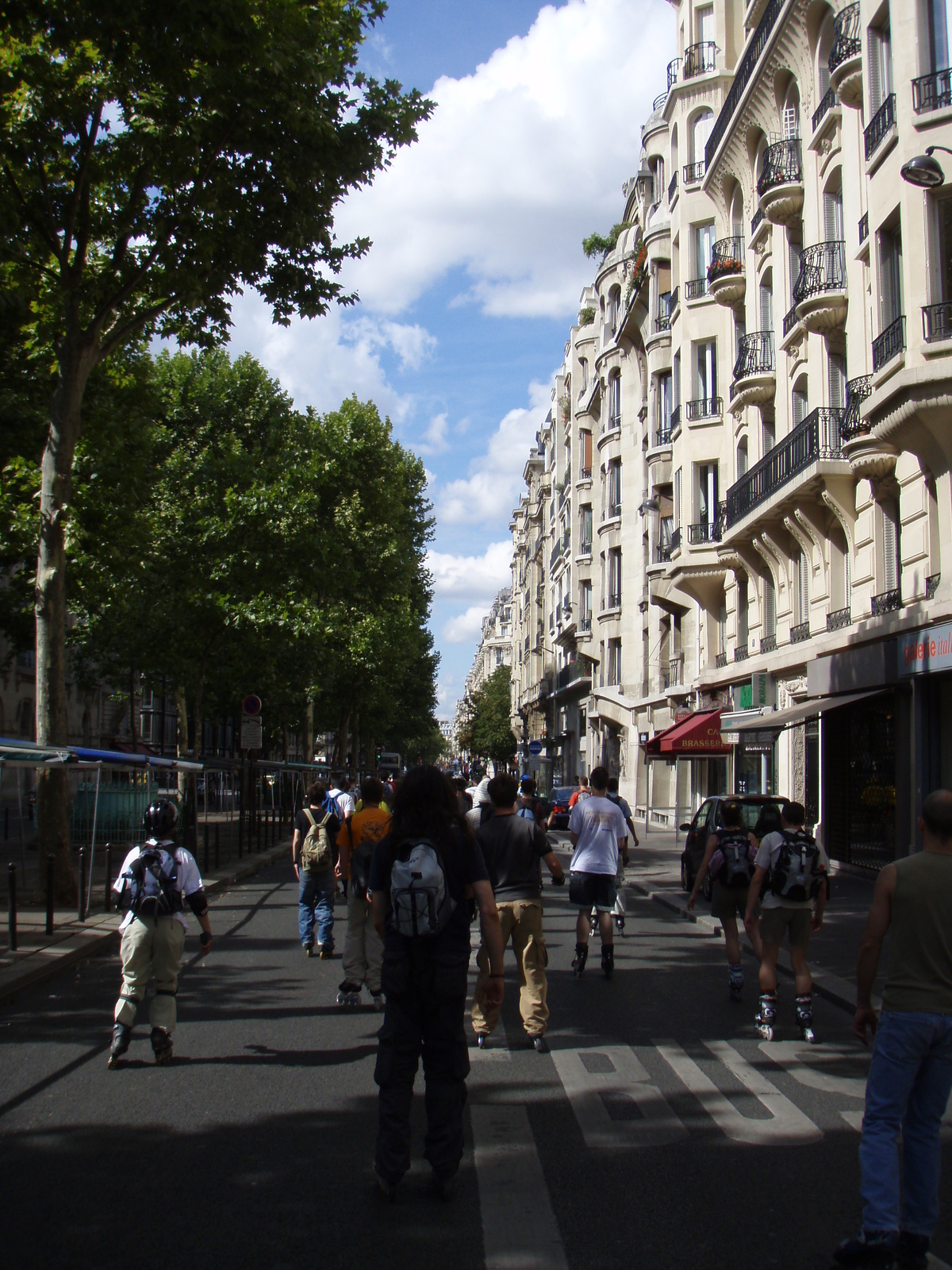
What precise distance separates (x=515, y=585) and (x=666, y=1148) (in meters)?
115

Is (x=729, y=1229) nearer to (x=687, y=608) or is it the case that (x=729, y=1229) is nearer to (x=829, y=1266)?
(x=829, y=1266)

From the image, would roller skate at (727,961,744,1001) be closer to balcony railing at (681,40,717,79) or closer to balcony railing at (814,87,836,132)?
balcony railing at (814,87,836,132)

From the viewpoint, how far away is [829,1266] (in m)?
4.17

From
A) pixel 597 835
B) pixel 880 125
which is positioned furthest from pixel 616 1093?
pixel 880 125

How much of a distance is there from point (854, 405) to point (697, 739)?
439 inches

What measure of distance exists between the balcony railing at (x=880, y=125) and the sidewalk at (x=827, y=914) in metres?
11.0

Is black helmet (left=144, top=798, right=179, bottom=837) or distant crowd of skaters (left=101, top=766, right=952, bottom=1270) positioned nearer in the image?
distant crowd of skaters (left=101, top=766, right=952, bottom=1270)

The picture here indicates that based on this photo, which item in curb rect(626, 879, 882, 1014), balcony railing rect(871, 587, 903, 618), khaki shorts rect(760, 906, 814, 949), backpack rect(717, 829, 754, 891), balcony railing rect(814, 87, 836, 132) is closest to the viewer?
khaki shorts rect(760, 906, 814, 949)

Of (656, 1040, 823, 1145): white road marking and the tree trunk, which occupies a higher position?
the tree trunk

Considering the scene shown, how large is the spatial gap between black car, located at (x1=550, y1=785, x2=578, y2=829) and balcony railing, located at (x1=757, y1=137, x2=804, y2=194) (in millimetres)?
17762

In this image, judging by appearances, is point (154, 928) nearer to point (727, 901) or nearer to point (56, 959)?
point (56, 959)

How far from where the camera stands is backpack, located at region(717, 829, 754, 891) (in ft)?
31.2

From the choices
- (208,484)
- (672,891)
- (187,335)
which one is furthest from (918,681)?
(208,484)

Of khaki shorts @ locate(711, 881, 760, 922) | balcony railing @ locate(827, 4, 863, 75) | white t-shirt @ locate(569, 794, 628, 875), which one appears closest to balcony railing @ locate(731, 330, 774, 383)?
balcony railing @ locate(827, 4, 863, 75)
